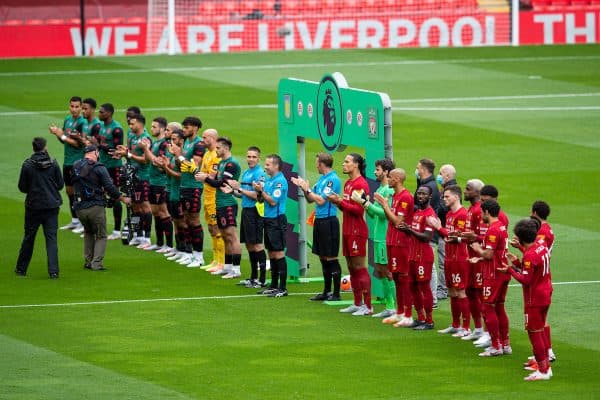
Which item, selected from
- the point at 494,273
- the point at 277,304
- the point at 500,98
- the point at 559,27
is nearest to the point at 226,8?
the point at 500,98

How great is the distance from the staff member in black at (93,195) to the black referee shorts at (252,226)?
7.99ft

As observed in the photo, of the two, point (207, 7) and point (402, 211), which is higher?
point (207, 7)

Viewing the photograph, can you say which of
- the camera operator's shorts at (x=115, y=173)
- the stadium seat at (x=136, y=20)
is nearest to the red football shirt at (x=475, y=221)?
the camera operator's shorts at (x=115, y=173)

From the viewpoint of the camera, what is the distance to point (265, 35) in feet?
155

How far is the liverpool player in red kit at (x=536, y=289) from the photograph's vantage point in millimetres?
14906

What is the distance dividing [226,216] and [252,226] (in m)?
0.94

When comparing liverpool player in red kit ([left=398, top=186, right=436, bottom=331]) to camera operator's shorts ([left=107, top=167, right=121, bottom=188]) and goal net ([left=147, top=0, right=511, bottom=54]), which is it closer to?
camera operator's shorts ([left=107, top=167, right=121, bottom=188])

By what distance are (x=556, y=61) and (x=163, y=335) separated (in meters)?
Result: 30.0

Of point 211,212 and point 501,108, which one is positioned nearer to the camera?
point 211,212

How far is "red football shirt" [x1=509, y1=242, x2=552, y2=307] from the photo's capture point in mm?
14914

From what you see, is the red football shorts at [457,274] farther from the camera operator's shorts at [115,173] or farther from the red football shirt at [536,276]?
the camera operator's shorts at [115,173]

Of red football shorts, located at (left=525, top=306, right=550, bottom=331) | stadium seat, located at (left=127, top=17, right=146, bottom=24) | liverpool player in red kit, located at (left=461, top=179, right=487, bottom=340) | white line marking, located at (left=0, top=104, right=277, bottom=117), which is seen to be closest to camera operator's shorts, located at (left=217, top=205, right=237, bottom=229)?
liverpool player in red kit, located at (left=461, top=179, right=487, bottom=340)

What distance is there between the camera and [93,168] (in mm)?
21156

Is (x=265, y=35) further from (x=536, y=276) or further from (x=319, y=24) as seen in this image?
(x=536, y=276)
